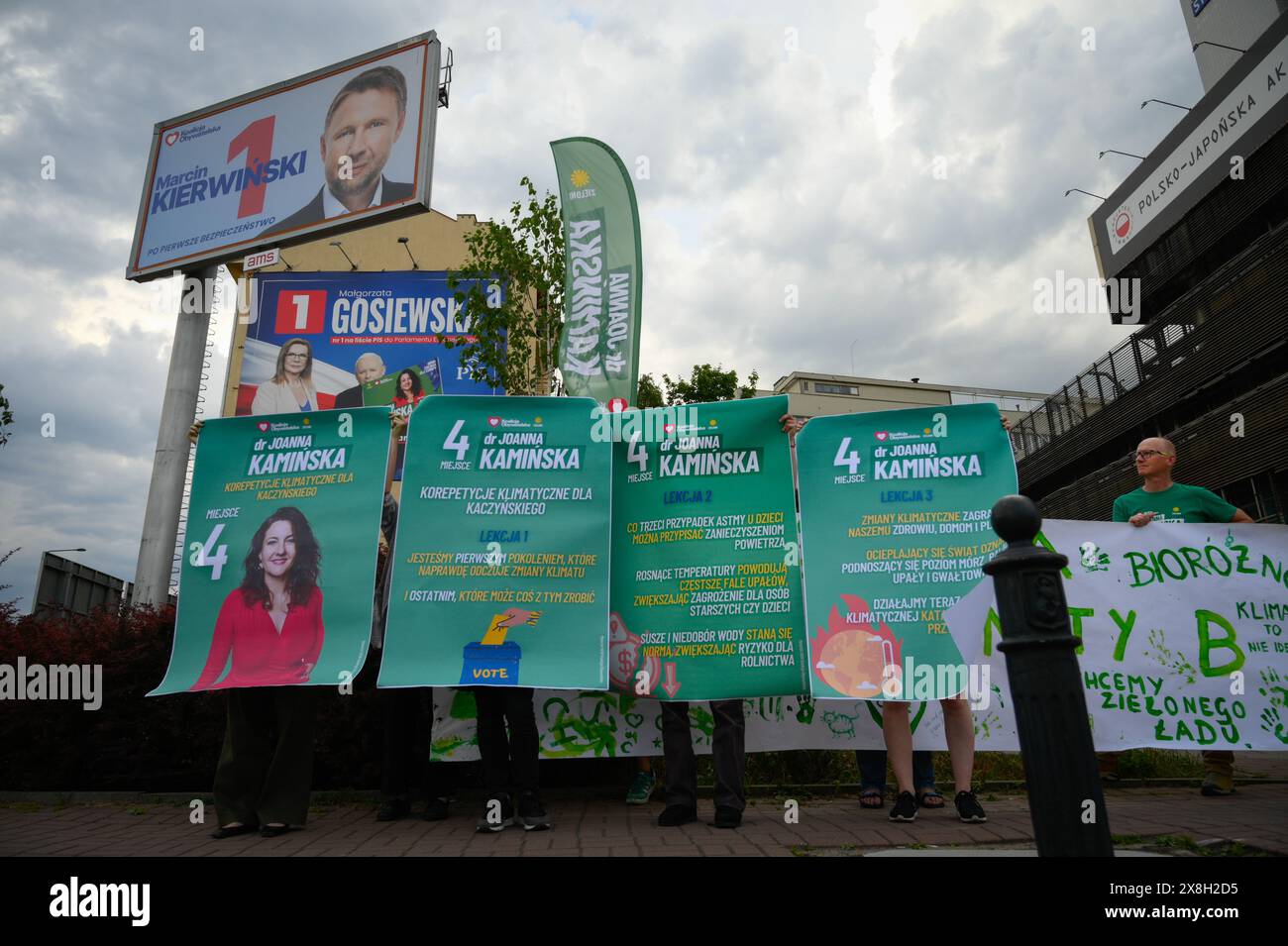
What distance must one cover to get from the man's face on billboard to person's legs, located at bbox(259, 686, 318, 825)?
11851 millimetres

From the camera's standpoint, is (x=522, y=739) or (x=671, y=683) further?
(x=671, y=683)

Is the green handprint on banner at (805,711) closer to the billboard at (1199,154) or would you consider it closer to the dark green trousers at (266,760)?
the dark green trousers at (266,760)

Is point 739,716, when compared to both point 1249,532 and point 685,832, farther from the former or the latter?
point 1249,532

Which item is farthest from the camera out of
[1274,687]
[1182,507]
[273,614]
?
[1182,507]

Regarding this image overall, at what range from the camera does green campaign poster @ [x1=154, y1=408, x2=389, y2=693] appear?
5074mm

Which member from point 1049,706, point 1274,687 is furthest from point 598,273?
point 1049,706

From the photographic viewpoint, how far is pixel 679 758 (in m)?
4.97

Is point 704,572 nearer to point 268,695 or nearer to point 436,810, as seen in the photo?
point 436,810

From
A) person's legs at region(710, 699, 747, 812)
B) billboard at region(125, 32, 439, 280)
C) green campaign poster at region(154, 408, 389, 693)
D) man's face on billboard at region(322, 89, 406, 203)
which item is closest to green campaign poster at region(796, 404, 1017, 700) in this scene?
person's legs at region(710, 699, 747, 812)

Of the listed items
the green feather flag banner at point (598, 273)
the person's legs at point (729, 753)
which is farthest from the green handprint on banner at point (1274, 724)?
the green feather flag banner at point (598, 273)

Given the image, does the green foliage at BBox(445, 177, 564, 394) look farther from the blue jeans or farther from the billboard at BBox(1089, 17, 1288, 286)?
the billboard at BBox(1089, 17, 1288, 286)

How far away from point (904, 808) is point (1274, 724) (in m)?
2.37

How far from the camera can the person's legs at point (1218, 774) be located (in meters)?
5.58

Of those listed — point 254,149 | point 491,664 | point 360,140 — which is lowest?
point 491,664
